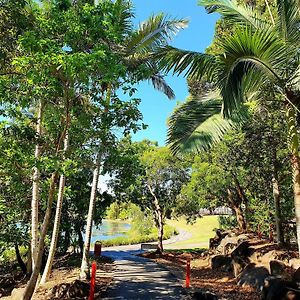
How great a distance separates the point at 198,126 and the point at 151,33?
19.3 ft

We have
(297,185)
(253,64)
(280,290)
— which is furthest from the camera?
(297,185)

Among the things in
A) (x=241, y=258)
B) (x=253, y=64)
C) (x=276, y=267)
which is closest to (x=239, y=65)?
(x=253, y=64)

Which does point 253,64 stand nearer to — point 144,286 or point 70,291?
point 70,291

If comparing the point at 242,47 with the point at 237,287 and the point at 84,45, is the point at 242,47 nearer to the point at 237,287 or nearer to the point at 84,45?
the point at 84,45

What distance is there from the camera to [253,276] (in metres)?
11.6

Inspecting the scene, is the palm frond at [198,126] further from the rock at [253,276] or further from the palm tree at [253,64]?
the rock at [253,276]

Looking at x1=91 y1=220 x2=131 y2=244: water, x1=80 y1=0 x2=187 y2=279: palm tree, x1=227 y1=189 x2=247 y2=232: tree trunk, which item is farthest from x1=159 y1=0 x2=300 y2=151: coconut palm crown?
x1=91 y1=220 x2=131 y2=244: water

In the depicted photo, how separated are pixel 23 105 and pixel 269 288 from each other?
7.17m

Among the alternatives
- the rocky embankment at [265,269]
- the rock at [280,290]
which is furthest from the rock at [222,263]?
the rock at [280,290]

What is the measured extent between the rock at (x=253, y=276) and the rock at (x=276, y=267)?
0.23m

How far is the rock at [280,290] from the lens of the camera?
292 inches

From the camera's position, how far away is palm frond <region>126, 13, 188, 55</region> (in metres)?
13.2

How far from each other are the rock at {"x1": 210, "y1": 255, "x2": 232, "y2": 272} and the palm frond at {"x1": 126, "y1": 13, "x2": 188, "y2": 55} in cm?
1005

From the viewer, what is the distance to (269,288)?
8.35 metres
